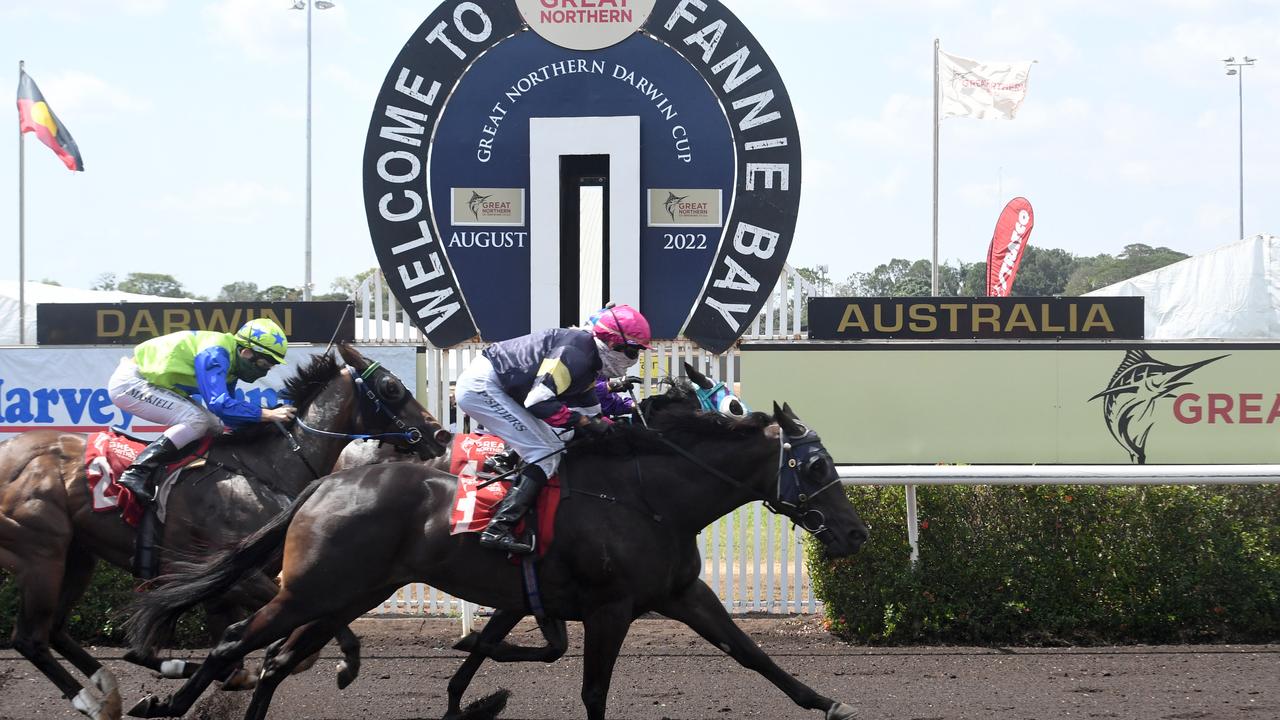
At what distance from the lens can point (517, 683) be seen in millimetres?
5773

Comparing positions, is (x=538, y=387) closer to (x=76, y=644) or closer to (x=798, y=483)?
(x=798, y=483)

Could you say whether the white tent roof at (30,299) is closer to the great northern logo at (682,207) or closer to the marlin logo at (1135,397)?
the great northern logo at (682,207)

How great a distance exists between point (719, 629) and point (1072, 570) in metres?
2.61

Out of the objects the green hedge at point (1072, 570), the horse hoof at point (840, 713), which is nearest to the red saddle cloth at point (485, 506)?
the horse hoof at point (840, 713)

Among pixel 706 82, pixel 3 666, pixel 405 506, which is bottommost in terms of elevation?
pixel 3 666

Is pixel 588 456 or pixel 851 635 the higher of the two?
pixel 588 456

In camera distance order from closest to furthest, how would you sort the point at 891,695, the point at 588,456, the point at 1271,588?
1. the point at 588,456
2. the point at 891,695
3. the point at 1271,588

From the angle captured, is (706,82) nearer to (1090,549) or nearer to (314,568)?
(1090,549)

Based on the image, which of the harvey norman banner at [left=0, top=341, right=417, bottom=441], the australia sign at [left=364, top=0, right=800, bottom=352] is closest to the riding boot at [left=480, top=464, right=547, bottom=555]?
the australia sign at [left=364, top=0, right=800, bottom=352]

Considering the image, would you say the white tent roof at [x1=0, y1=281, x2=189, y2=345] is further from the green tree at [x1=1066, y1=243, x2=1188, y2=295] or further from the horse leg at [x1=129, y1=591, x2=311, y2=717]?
the green tree at [x1=1066, y1=243, x2=1188, y2=295]

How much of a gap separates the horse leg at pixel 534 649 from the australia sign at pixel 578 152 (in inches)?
128

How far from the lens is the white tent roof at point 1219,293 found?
21.3 meters

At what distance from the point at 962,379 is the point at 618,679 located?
3.51 meters

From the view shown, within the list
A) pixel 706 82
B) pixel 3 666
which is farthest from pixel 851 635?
pixel 3 666
